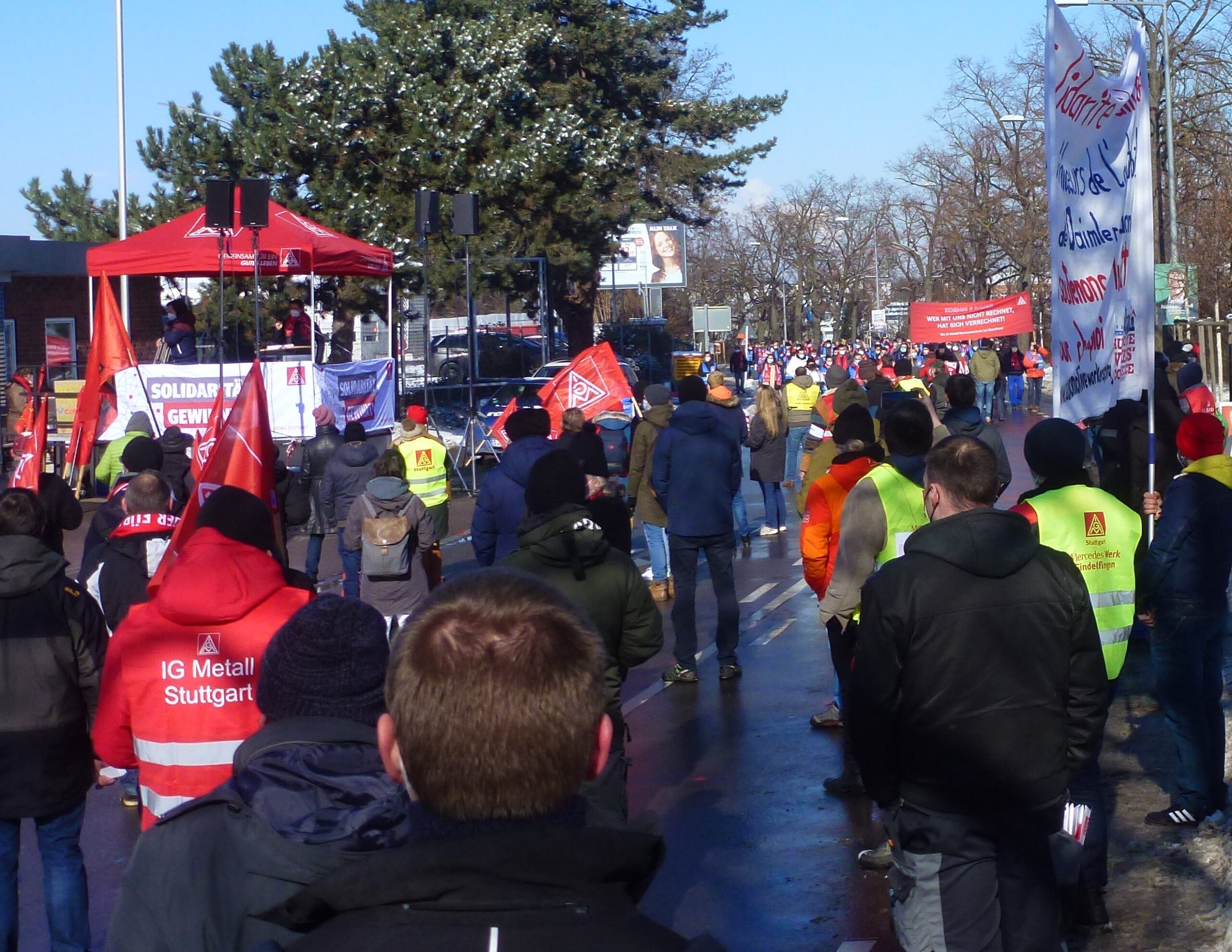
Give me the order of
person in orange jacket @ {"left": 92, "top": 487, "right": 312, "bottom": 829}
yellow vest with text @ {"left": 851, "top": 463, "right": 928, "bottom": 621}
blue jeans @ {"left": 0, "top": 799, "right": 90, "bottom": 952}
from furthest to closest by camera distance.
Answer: yellow vest with text @ {"left": 851, "top": 463, "right": 928, "bottom": 621}
blue jeans @ {"left": 0, "top": 799, "right": 90, "bottom": 952}
person in orange jacket @ {"left": 92, "top": 487, "right": 312, "bottom": 829}

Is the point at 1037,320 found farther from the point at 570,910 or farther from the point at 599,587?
the point at 570,910

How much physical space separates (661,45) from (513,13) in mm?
9374

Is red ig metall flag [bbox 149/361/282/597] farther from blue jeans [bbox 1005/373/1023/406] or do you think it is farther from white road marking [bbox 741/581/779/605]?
blue jeans [bbox 1005/373/1023/406]

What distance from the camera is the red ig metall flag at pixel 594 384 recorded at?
15258mm

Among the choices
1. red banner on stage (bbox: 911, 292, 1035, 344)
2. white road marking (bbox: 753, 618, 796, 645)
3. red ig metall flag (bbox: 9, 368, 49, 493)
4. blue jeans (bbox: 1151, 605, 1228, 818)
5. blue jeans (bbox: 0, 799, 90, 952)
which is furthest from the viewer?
red banner on stage (bbox: 911, 292, 1035, 344)

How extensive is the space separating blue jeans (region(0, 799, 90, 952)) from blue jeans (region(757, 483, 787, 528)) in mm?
11566

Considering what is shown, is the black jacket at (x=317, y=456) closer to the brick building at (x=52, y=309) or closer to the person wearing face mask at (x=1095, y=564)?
the person wearing face mask at (x=1095, y=564)

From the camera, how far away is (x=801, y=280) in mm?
82188

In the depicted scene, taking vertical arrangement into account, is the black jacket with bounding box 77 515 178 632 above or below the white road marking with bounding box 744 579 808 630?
above

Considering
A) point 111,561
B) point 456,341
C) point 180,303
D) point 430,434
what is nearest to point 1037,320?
point 456,341

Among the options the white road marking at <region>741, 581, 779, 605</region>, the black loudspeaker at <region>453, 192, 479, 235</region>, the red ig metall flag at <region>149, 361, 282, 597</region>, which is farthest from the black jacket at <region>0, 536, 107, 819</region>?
the black loudspeaker at <region>453, 192, 479, 235</region>

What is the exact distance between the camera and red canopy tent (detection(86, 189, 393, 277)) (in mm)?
18484

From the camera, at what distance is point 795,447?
59.6 ft

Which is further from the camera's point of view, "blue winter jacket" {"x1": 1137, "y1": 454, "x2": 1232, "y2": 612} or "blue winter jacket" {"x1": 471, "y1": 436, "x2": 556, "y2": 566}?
"blue winter jacket" {"x1": 471, "y1": 436, "x2": 556, "y2": 566}
